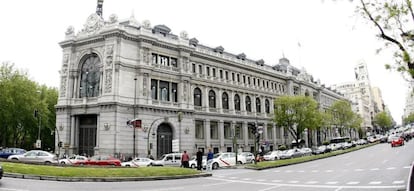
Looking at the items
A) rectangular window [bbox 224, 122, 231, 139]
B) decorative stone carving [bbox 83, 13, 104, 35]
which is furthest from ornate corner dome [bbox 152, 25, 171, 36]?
rectangular window [bbox 224, 122, 231, 139]

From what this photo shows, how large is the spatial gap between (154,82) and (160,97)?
7.58 feet

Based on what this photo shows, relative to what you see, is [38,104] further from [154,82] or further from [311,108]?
[311,108]

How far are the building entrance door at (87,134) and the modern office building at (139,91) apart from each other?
131 mm

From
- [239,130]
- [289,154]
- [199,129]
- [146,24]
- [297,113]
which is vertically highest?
[146,24]

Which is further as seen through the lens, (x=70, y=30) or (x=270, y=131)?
(x=270, y=131)

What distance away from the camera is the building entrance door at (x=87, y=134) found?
4603cm

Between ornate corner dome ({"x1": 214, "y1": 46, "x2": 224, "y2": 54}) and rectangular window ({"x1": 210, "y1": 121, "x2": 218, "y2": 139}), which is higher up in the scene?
ornate corner dome ({"x1": 214, "y1": 46, "x2": 224, "y2": 54})

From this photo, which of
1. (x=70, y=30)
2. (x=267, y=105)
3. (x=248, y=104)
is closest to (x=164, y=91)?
(x=70, y=30)

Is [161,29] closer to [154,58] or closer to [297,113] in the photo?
[154,58]

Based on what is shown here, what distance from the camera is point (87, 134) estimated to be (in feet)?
153

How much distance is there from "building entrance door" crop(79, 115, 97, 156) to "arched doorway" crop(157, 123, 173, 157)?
855 centimetres

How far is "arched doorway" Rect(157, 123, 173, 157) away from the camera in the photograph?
48153 millimetres

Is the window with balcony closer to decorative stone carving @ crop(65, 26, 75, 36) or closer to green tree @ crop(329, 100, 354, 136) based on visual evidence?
decorative stone carving @ crop(65, 26, 75, 36)

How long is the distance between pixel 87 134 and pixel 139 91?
30.0ft
